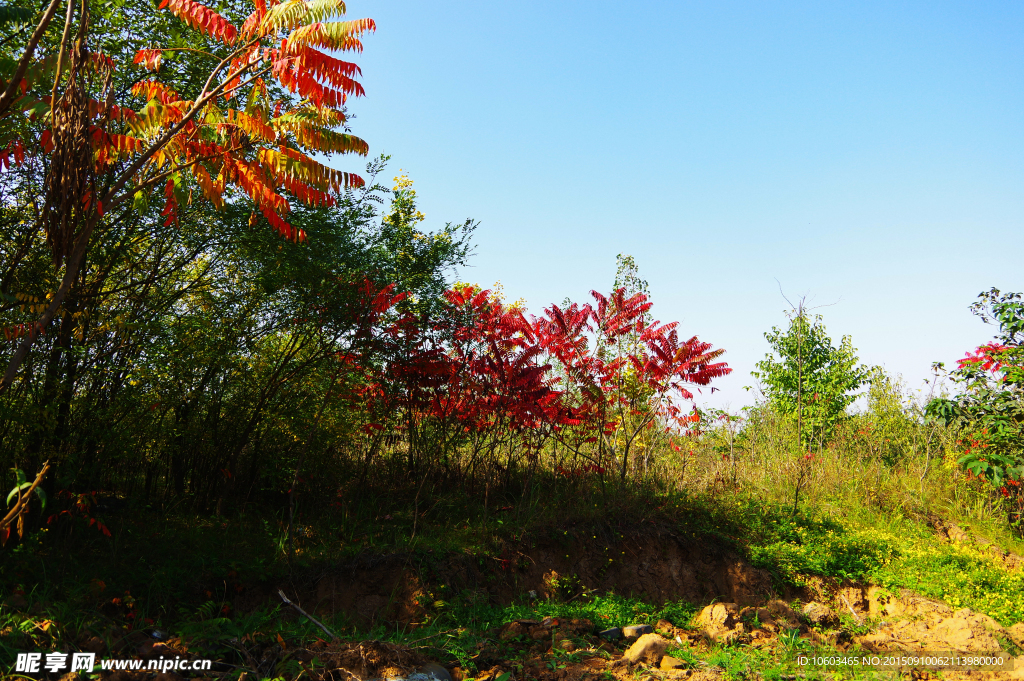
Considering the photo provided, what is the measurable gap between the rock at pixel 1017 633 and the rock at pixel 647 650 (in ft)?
11.0

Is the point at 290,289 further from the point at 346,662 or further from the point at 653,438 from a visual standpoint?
the point at 653,438

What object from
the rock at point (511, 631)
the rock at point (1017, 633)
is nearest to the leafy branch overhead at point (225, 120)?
the rock at point (511, 631)

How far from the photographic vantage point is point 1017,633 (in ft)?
18.4

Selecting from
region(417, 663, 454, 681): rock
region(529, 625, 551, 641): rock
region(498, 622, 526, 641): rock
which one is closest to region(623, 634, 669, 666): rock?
region(529, 625, 551, 641): rock

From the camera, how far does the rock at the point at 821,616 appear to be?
5.68m

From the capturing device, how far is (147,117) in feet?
14.7

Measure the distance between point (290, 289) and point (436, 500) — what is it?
119 inches

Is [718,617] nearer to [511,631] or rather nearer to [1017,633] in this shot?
[511,631]

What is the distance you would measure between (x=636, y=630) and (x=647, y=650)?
50 cm

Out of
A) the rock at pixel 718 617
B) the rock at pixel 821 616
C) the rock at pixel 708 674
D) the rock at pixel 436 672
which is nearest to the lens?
the rock at pixel 436 672

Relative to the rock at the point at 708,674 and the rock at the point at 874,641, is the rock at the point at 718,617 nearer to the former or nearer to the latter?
the rock at the point at 708,674

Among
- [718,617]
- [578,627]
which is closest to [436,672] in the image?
[578,627]

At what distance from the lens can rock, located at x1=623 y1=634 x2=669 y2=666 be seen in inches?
173

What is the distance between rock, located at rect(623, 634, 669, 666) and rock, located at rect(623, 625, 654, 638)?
0.27 m
